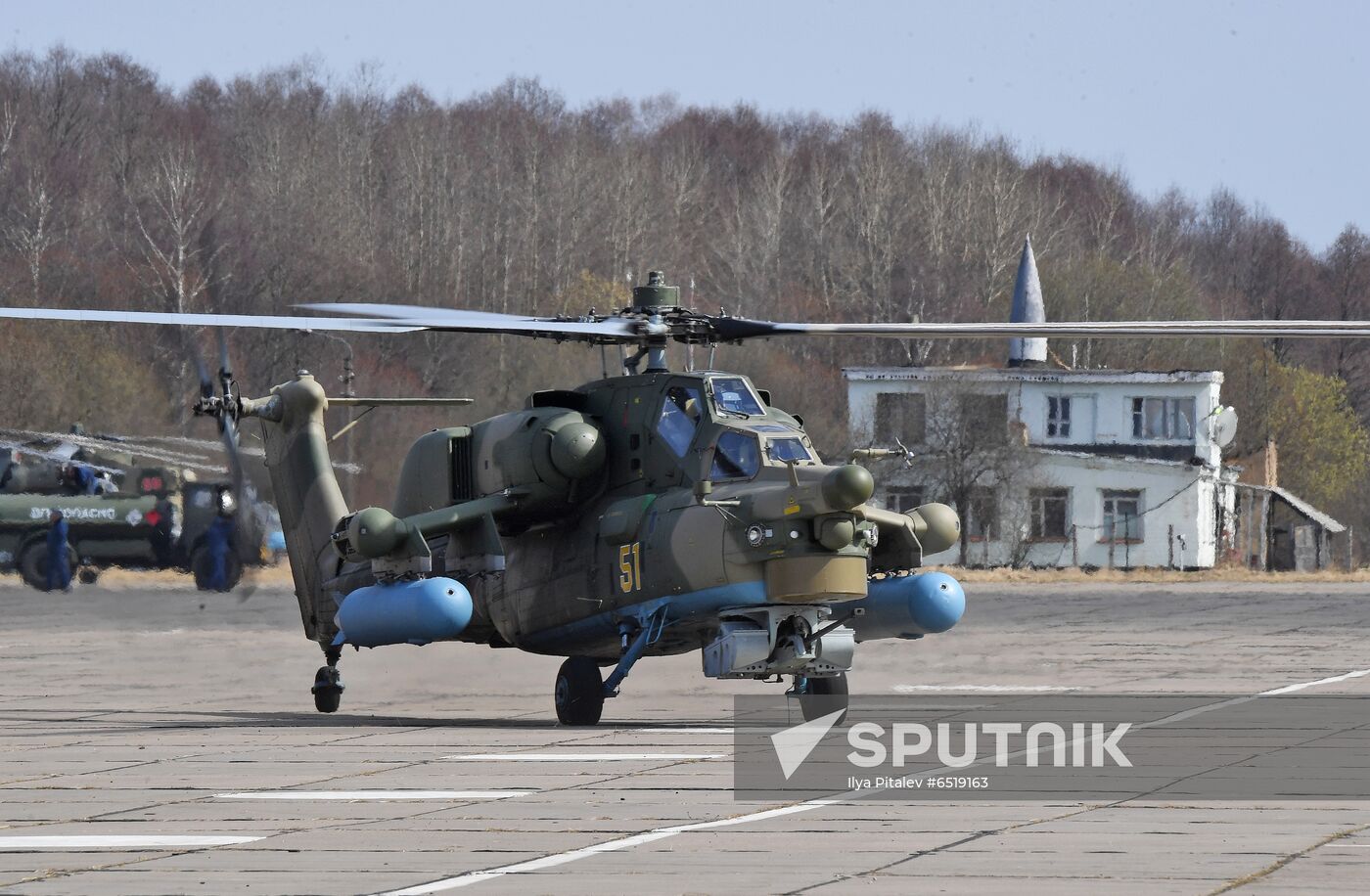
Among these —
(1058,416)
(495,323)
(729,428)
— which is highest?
(495,323)

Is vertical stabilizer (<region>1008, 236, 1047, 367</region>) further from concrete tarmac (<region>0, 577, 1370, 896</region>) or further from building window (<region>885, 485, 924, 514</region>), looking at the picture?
concrete tarmac (<region>0, 577, 1370, 896</region>)

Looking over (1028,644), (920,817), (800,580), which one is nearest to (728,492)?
(800,580)

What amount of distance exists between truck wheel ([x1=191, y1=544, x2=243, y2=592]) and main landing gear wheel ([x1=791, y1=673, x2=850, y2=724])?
15.2m

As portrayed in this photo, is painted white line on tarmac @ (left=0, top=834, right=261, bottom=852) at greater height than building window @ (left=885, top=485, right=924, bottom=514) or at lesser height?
greater

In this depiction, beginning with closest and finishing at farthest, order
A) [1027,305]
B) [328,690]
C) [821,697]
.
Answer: [821,697] → [328,690] → [1027,305]

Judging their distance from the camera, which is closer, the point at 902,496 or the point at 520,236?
the point at 902,496

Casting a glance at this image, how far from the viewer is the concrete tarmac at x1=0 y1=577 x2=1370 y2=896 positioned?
36.8ft

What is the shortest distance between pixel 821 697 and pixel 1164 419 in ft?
187

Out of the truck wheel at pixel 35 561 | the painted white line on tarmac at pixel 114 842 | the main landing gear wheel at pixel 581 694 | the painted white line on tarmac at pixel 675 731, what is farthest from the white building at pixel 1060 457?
the painted white line on tarmac at pixel 114 842

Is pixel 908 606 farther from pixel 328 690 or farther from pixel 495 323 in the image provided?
pixel 328 690

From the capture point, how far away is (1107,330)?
17969mm

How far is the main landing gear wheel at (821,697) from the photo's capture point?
19531 mm

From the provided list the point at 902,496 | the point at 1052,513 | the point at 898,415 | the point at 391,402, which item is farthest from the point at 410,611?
the point at 1052,513

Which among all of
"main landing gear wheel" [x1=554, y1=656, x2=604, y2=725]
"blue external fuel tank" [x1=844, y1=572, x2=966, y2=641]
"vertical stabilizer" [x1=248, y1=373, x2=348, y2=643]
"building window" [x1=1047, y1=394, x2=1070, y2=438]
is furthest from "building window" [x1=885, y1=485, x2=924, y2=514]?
"blue external fuel tank" [x1=844, y1=572, x2=966, y2=641]
